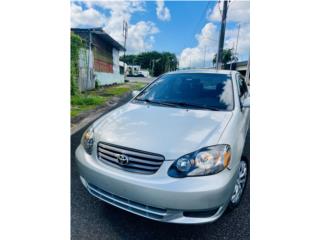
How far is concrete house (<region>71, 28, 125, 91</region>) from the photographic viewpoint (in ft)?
29.8

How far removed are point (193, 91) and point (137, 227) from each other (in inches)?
60.6

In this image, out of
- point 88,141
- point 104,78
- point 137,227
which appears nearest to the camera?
point 137,227

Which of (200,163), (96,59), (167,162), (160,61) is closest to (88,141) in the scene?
(167,162)

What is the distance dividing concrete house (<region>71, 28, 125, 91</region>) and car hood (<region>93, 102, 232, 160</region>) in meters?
6.75

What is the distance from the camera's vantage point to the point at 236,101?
2.19 metres

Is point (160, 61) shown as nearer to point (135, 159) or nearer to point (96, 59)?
point (96, 59)

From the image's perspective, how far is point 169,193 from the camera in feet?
4.39

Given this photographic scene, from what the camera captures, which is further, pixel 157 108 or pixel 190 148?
pixel 157 108

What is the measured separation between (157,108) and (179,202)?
1.08 m

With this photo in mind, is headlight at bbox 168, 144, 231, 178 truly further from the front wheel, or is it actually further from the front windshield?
the front windshield

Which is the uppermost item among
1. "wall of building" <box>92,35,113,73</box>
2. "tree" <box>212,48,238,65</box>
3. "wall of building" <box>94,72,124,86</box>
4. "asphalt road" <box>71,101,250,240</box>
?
"wall of building" <box>92,35,113,73</box>

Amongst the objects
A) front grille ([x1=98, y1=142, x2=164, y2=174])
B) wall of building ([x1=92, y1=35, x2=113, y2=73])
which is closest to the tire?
front grille ([x1=98, y1=142, x2=164, y2=174])
